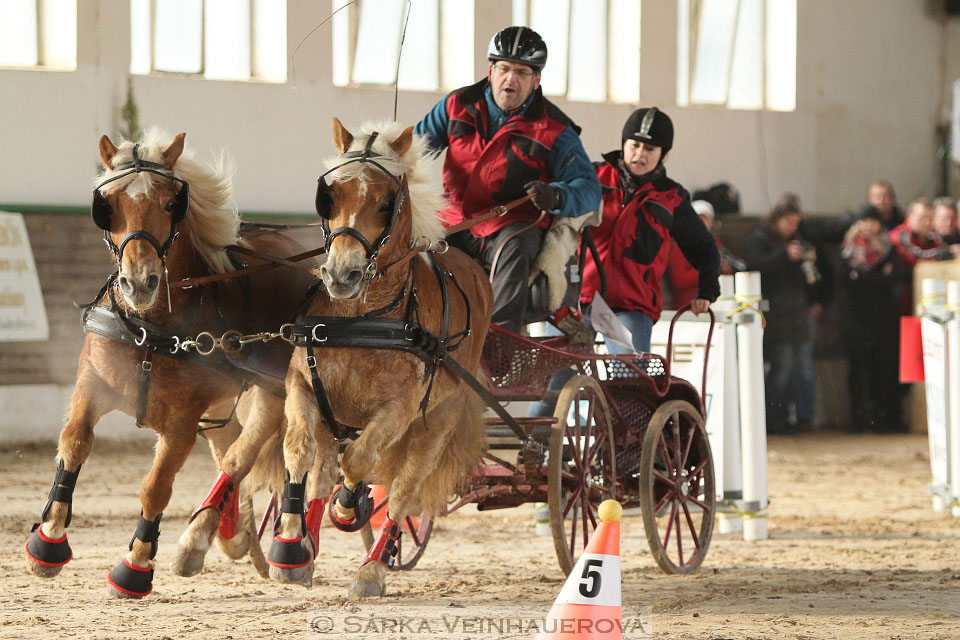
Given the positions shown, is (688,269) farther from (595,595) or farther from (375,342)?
(595,595)

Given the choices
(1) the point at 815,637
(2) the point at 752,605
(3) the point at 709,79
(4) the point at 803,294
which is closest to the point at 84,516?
(2) the point at 752,605

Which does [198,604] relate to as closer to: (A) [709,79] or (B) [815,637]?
(B) [815,637]

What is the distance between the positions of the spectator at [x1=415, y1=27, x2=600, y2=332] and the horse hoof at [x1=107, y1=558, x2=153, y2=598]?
6.13 ft

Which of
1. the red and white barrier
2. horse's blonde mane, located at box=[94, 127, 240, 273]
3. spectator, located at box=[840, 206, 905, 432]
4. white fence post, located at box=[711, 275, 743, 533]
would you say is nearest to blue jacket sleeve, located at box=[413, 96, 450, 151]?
horse's blonde mane, located at box=[94, 127, 240, 273]

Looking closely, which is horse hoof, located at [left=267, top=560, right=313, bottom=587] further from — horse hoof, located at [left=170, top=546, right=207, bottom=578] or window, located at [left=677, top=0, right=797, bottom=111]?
window, located at [left=677, top=0, right=797, bottom=111]

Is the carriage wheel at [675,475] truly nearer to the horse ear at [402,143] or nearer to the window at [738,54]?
the horse ear at [402,143]

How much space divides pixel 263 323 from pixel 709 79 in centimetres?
978

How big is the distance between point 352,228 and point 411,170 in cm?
52

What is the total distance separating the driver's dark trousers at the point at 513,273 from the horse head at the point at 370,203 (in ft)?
2.34

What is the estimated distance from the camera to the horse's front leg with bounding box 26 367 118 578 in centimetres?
461

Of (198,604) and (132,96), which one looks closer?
(198,604)

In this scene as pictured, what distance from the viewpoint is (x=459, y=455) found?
5578 millimetres

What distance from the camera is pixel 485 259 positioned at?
5.89 meters

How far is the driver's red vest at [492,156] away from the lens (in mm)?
5855
